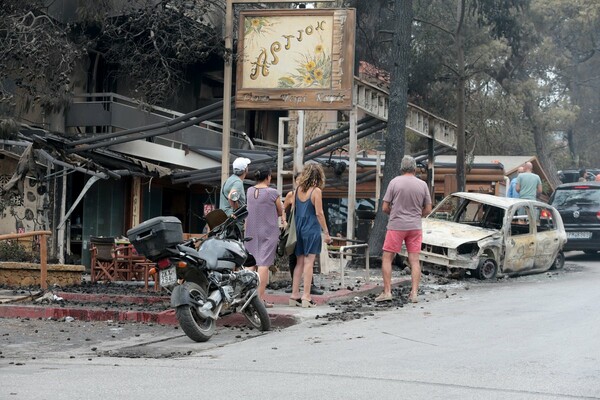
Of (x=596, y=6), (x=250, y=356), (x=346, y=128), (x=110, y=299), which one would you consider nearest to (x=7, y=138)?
(x=110, y=299)

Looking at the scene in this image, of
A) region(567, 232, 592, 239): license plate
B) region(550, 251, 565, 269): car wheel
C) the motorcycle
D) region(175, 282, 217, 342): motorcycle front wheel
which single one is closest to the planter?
the motorcycle

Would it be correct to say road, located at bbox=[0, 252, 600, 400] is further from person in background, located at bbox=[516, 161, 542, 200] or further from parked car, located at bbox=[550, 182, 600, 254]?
parked car, located at bbox=[550, 182, 600, 254]

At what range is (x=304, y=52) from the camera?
18484 mm

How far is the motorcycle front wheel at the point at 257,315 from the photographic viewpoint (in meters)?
11.3

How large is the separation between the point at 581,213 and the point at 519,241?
18.2 feet

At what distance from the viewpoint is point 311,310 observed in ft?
41.9

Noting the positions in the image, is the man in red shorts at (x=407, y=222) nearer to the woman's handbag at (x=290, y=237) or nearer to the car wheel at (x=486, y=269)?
the woman's handbag at (x=290, y=237)

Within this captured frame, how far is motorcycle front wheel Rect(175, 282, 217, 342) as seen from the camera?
10.2 meters

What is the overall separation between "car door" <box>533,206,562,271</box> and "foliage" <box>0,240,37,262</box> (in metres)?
8.85

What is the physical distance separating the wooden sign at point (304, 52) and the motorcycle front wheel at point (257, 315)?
745 cm

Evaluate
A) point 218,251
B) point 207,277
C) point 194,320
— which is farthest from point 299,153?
point 194,320

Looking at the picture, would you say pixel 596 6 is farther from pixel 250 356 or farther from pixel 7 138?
pixel 250 356

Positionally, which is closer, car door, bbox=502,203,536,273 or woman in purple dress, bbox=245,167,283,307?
woman in purple dress, bbox=245,167,283,307

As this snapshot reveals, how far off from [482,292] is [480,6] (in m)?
16.2
